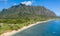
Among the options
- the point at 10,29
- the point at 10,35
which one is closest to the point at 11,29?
the point at 10,29

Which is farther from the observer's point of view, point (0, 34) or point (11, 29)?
point (11, 29)

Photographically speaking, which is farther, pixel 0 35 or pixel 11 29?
pixel 11 29

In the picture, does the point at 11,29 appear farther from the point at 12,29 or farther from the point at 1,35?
the point at 1,35

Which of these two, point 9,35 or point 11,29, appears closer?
point 9,35

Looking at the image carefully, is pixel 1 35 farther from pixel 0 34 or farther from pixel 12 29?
pixel 12 29

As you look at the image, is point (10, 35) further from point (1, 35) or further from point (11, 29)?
point (11, 29)

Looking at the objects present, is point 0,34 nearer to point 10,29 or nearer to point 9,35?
point 9,35

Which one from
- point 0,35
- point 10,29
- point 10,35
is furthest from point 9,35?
point 10,29
